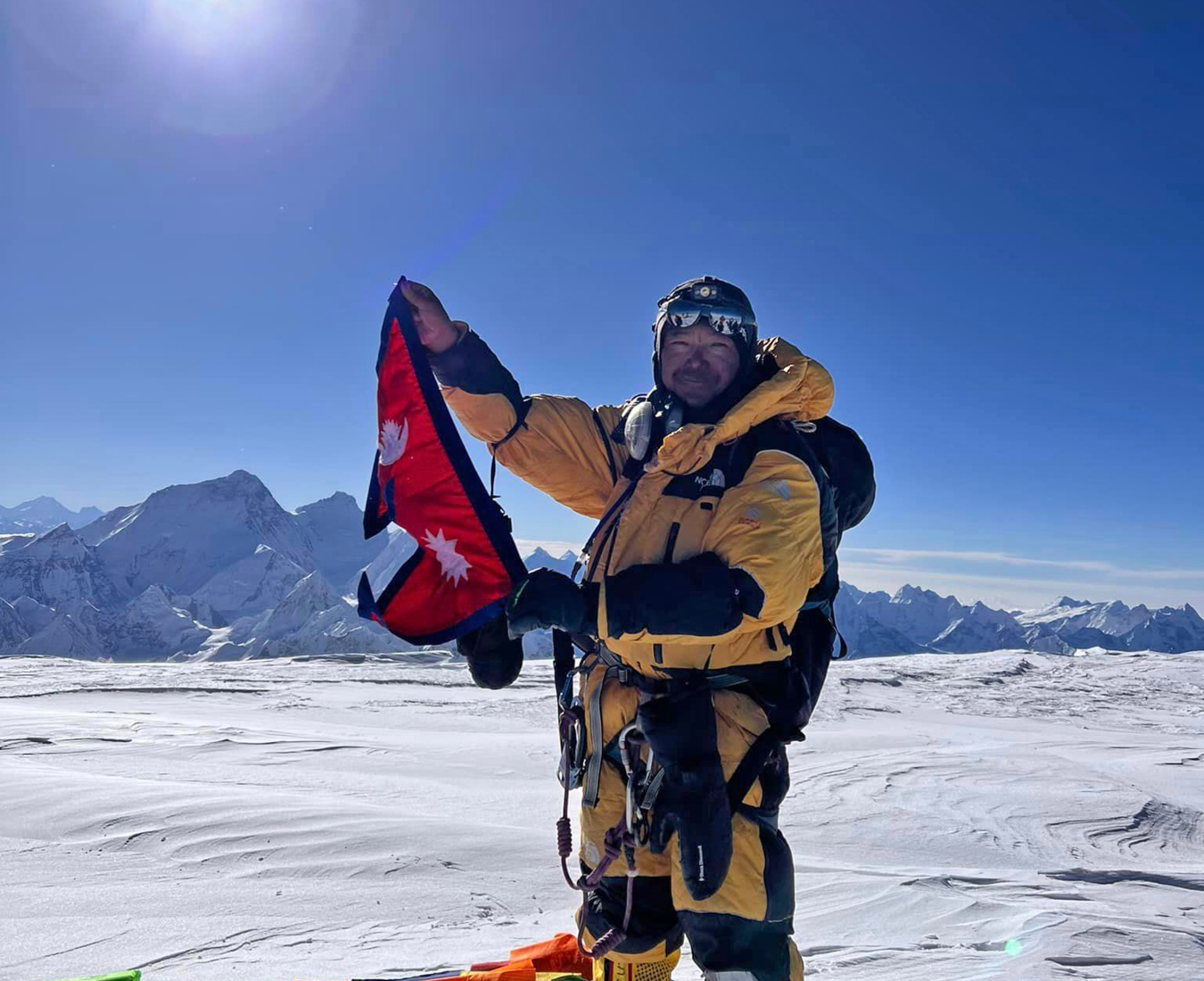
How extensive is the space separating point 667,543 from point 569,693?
0.88 metres

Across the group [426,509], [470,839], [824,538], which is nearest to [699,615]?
[824,538]

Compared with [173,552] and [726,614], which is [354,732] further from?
[173,552]

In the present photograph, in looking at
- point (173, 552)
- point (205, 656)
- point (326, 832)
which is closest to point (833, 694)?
point (326, 832)

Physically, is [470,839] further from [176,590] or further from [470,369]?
[176,590]

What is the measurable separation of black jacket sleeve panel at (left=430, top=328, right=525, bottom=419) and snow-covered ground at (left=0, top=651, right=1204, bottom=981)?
2831 millimetres

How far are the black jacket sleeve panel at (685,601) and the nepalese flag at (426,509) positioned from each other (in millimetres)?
765

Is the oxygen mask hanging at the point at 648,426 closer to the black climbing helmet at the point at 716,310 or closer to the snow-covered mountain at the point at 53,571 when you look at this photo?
the black climbing helmet at the point at 716,310

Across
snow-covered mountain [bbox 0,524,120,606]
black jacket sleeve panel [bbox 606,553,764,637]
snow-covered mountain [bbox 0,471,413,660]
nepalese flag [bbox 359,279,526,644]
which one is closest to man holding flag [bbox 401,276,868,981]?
black jacket sleeve panel [bbox 606,553,764,637]

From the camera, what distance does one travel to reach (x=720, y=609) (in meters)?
2.12

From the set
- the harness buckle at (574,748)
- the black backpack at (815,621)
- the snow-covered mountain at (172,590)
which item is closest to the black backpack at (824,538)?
the black backpack at (815,621)

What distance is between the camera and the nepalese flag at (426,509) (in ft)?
9.55

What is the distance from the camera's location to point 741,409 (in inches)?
97.0

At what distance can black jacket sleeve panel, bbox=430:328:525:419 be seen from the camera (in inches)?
120

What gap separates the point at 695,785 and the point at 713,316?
1838mm
